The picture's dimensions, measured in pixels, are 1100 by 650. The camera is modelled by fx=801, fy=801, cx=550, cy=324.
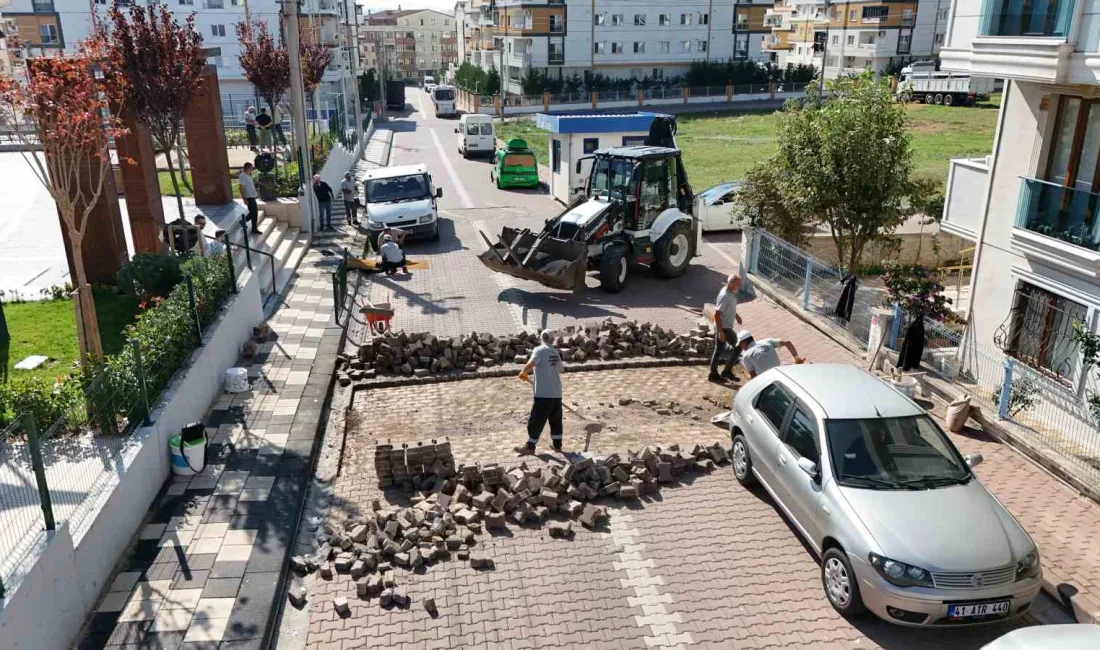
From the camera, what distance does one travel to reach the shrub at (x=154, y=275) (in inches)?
472

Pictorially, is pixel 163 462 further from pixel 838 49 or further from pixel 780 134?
pixel 838 49

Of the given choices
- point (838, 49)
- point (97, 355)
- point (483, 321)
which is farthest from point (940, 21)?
point (97, 355)

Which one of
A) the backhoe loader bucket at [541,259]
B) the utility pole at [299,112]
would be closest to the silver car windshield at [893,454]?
the backhoe loader bucket at [541,259]

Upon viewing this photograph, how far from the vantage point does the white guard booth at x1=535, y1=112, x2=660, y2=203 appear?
2345 centimetres

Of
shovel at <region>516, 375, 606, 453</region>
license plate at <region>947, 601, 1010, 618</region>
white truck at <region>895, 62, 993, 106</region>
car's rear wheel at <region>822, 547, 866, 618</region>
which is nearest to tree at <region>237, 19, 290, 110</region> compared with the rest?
shovel at <region>516, 375, 606, 453</region>

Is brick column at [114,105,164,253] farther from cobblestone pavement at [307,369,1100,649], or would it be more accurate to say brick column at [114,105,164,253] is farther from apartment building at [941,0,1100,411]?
apartment building at [941,0,1100,411]

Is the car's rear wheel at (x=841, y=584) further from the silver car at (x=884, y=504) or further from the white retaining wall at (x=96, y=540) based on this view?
the white retaining wall at (x=96, y=540)

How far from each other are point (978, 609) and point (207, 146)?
18634 millimetres

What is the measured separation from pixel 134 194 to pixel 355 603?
34.9 feet

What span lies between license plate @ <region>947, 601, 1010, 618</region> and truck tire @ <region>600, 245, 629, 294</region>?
10.8 m

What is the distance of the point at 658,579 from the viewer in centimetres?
720

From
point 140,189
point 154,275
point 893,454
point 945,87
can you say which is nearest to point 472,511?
point 893,454

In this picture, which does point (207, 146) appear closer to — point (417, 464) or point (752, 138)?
point (417, 464)

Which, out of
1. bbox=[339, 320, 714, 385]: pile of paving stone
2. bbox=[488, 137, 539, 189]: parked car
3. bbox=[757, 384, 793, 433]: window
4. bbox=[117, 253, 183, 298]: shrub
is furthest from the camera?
bbox=[488, 137, 539, 189]: parked car
